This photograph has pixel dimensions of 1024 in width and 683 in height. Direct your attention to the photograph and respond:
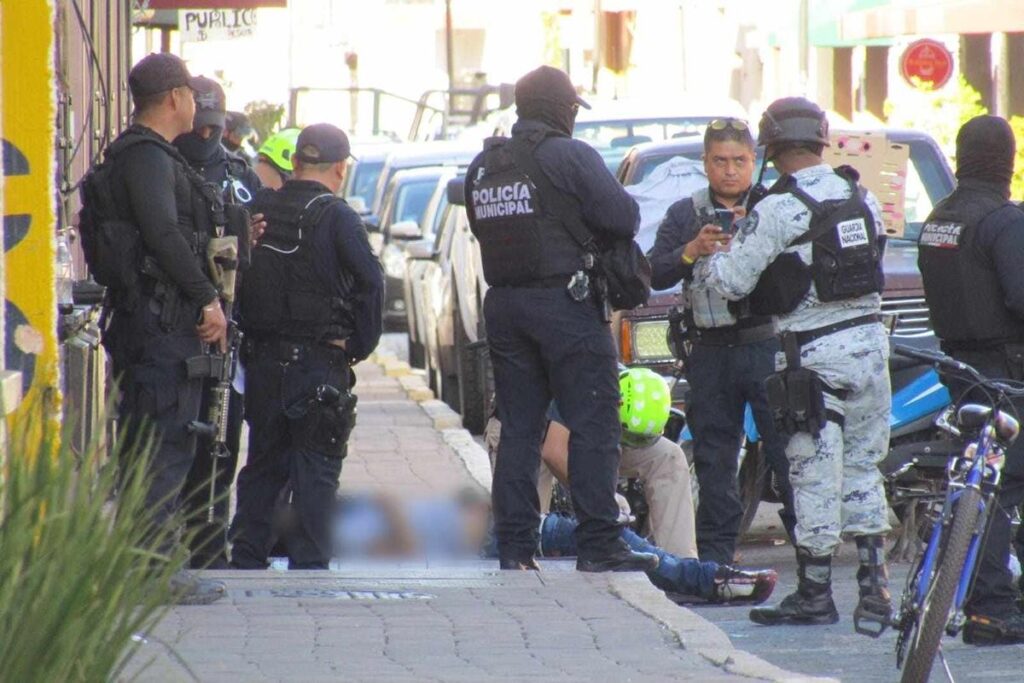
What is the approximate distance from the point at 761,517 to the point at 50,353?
4983 millimetres

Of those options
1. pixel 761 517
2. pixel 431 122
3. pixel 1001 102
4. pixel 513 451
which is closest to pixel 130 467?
pixel 513 451

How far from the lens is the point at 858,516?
25.2ft

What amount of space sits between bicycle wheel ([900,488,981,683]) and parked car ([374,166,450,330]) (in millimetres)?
14870

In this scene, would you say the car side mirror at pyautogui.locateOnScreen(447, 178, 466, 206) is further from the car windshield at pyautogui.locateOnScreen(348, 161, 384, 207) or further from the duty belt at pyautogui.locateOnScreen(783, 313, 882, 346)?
the car windshield at pyautogui.locateOnScreen(348, 161, 384, 207)

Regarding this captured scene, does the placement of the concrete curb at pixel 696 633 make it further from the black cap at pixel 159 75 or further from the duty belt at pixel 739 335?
the black cap at pixel 159 75

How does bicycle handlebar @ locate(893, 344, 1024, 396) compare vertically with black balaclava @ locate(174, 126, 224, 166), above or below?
below

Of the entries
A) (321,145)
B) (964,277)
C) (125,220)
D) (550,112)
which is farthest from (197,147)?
(964,277)

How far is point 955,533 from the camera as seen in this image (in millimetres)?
6488

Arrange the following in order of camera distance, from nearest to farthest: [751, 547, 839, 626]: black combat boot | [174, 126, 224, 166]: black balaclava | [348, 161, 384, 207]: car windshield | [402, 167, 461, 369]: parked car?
[751, 547, 839, 626]: black combat boot < [174, 126, 224, 166]: black balaclava < [402, 167, 461, 369]: parked car < [348, 161, 384, 207]: car windshield

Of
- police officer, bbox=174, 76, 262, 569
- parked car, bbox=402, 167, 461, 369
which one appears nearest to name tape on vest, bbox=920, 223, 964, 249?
police officer, bbox=174, 76, 262, 569

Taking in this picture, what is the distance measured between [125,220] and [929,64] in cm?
1713

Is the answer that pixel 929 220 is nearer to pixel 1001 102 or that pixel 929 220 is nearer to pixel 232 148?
pixel 232 148

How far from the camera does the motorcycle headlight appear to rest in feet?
32.9

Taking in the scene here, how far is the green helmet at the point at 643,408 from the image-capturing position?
330 inches
